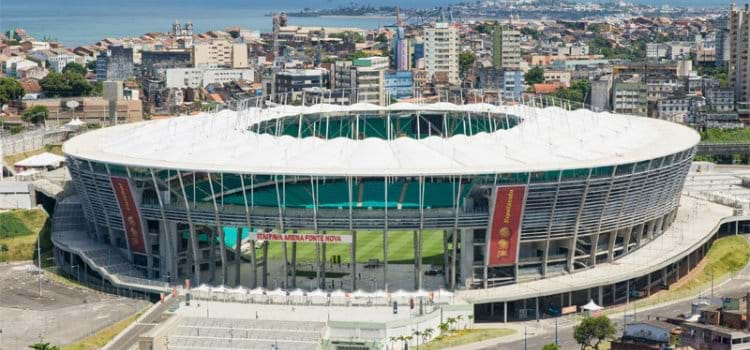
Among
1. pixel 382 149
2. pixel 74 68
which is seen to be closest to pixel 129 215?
pixel 382 149

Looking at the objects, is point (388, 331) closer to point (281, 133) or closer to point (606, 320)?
point (606, 320)

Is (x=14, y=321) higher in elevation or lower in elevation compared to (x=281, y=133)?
lower

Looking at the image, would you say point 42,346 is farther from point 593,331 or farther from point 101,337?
point 593,331

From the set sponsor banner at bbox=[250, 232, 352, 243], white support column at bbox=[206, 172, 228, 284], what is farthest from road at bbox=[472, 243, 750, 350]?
white support column at bbox=[206, 172, 228, 284]

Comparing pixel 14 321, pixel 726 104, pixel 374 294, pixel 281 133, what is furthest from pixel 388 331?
pixel 726 104

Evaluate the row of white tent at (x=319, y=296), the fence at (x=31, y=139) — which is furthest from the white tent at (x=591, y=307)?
the fence at (x=31, y=139)

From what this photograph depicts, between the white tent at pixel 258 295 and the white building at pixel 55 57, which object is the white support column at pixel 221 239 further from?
the white building at pixel 55 57
